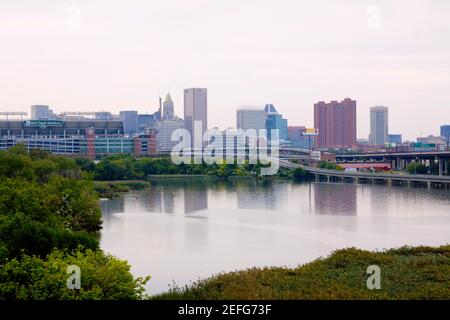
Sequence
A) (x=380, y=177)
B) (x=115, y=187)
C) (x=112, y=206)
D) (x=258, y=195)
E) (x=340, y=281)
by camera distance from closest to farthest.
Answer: (x=340, y=281), (x=112, y=206), (x=258, y=195), (x=115, y=187), (x=380, y=177)

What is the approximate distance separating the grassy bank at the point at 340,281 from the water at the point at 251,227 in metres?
1.90

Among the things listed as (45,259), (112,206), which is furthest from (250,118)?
(45,259)

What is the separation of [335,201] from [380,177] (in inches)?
336

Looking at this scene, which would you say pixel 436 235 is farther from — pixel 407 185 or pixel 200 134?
pixel 200 134

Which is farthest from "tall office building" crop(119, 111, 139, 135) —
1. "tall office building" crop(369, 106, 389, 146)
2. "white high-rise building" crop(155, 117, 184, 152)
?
"tall office building" crop(369, 106, 389, 146)

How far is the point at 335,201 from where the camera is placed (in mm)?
17609

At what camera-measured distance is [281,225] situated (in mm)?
12156

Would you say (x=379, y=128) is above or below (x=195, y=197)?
above

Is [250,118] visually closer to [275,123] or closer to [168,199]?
[275,123]

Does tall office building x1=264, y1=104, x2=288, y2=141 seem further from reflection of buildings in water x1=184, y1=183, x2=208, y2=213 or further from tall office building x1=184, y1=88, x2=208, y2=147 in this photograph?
reflection of buildings in water x1=184, y1=183, x2=208, y2=213

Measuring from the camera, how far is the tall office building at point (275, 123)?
213 feet

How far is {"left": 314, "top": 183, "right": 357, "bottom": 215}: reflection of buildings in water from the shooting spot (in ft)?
48.5

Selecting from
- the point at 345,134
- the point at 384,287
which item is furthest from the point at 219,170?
the point at 345,134

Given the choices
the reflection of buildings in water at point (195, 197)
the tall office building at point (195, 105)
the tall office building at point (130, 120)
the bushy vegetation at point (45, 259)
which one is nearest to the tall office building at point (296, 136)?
the tall office building at point (195, 105)
